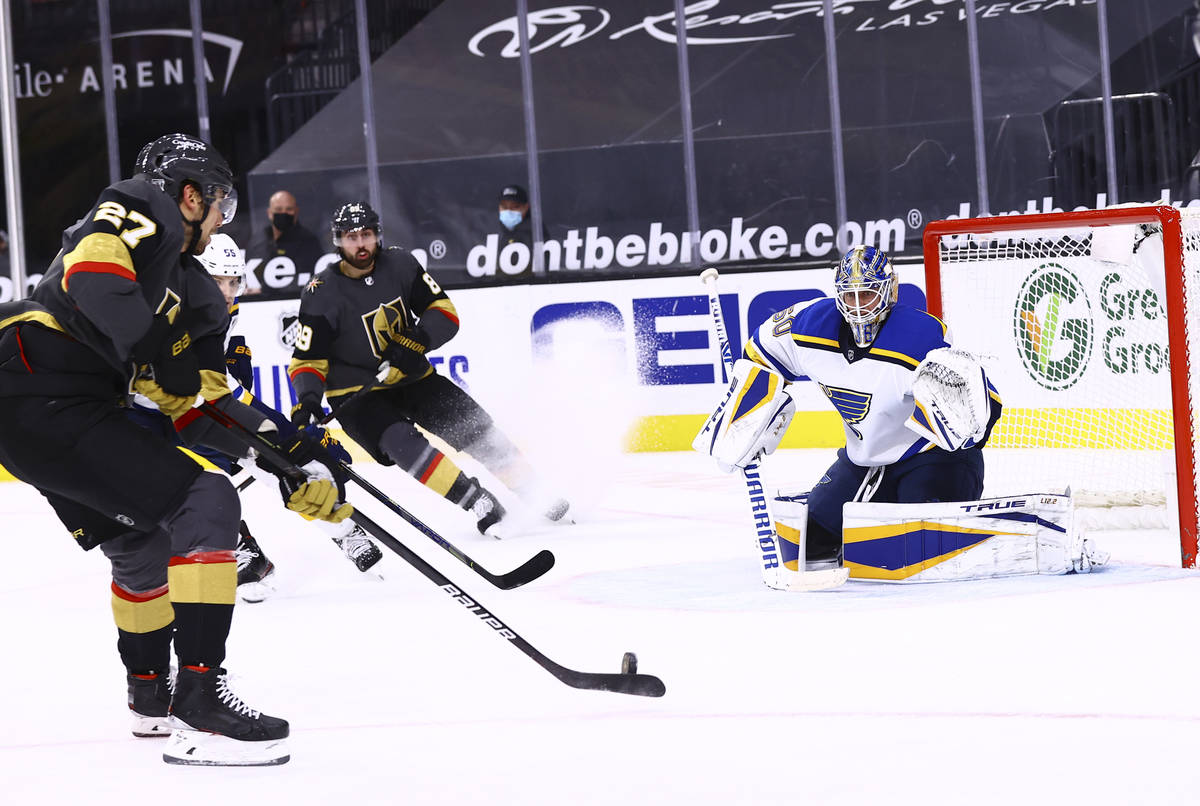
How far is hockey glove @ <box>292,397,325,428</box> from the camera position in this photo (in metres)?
4.57

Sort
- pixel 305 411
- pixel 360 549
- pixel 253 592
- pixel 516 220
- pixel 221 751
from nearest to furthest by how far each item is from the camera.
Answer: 1. pixel 221 751
2. pixel 253 592
3. pixel 360 549
4. pixel 305 411
5. pixel 516 220

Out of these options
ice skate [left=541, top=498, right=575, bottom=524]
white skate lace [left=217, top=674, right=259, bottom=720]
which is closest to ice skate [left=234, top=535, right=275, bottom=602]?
ice skate [left=541, top=498, right=575, bottom=524]

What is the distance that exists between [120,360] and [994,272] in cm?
343

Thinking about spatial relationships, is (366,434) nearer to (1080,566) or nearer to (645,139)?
(1080,566)

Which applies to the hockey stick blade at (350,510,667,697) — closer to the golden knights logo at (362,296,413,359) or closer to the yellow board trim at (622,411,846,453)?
the golden knights logo at (362,296,413,359)

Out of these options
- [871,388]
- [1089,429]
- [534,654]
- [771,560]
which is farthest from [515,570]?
[1089,429]

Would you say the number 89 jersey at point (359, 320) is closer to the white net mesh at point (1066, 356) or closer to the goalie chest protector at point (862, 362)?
the goalie chest protector at point (862, 362)

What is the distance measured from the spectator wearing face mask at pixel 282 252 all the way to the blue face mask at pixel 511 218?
1044 millimetres

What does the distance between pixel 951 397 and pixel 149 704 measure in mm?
1916

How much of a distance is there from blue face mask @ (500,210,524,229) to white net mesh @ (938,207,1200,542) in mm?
2980

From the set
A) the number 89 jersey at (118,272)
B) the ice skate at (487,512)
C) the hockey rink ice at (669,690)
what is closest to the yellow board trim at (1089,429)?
the hockey rink ice at (669,690)

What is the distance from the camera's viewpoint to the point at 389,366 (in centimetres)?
480

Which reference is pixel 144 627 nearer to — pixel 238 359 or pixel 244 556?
pixel 244 556

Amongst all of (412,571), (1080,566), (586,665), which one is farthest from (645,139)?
(586,665)
